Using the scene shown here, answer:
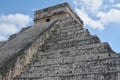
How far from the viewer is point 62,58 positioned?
342 inches

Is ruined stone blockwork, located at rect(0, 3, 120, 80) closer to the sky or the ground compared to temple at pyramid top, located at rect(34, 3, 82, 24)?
closer to the ground

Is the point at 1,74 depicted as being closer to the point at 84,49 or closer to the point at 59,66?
the point at 59,66

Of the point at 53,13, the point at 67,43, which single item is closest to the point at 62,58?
the point at 67,43

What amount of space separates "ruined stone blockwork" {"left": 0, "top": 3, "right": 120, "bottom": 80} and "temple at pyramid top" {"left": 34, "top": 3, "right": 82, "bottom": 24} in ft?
11.8

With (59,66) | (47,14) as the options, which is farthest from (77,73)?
(47,14)

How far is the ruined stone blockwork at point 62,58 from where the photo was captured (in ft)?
24.9

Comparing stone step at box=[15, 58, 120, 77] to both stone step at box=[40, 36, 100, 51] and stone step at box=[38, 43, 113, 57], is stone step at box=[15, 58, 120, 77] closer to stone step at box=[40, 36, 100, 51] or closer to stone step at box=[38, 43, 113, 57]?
stone step at box=[38, 43, 113, 57]

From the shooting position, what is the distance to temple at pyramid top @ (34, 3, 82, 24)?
1475 cm

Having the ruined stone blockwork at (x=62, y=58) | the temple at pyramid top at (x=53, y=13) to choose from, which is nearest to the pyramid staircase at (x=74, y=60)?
the ruined stone blockwork at (x=62, y=58)

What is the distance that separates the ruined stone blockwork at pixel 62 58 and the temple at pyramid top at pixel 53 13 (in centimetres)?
358

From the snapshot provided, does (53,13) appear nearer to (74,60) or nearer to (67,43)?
(67,43)

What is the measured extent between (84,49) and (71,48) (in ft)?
1.94

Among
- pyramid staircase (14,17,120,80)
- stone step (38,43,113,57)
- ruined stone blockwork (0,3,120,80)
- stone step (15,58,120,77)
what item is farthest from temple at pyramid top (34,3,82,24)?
stone step (15,58,120,77)

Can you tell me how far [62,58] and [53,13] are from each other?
21.8ft
